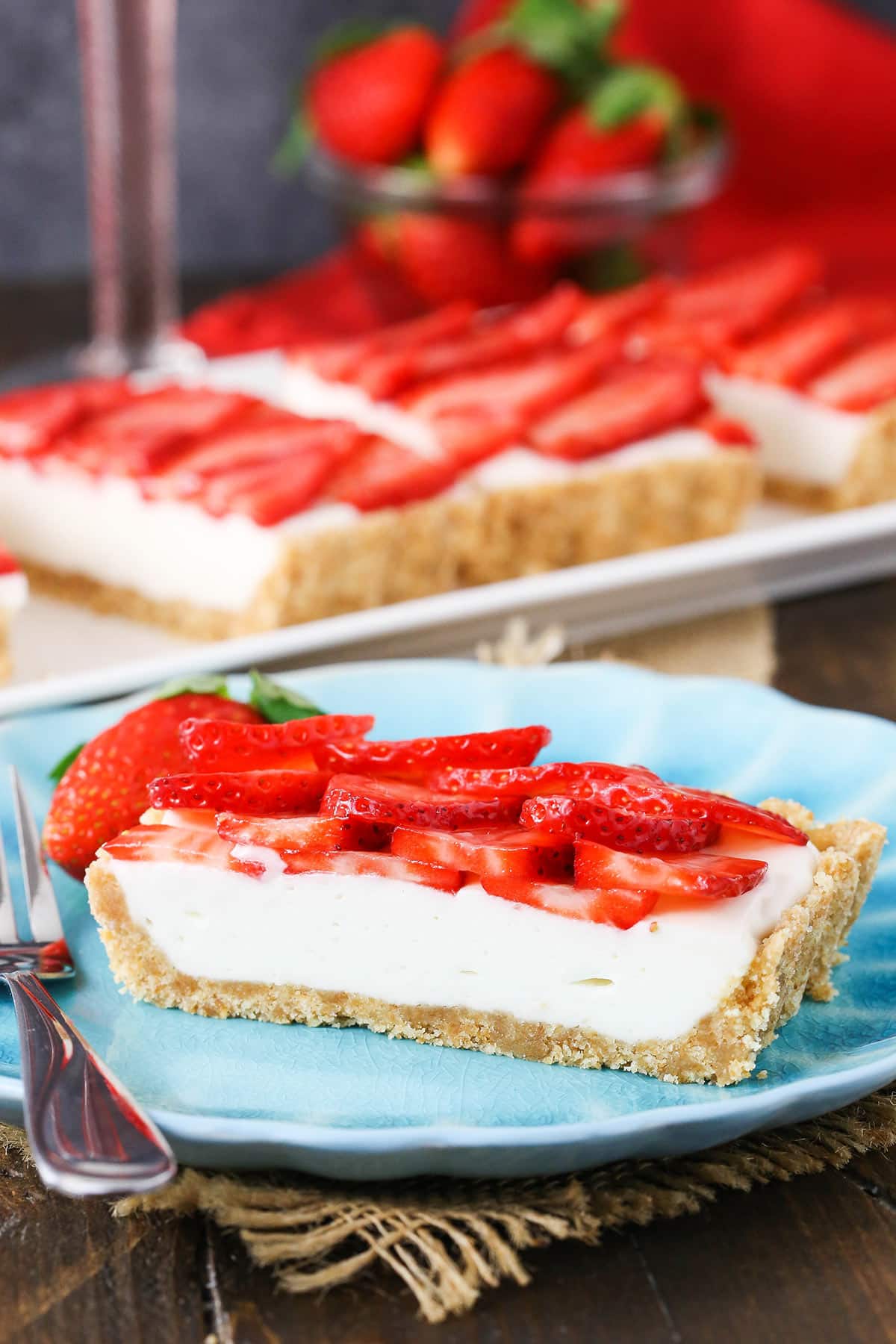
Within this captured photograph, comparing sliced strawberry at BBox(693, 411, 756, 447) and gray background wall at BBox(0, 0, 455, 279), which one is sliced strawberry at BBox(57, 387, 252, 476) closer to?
sliced strawberry at BBox(693, 411, 756, 447)

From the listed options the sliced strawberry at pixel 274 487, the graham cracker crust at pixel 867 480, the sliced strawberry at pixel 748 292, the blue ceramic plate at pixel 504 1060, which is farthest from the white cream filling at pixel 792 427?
the blue ceramic plate at pixel 504 1060

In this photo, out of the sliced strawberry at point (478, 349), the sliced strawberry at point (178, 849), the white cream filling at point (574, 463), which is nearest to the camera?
the sliced strawberry at point (178, 849)

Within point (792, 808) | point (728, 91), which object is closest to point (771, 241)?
point (728, 91)

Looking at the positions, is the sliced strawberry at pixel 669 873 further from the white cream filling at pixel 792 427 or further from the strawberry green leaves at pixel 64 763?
the white cream filling at pixel 792 427

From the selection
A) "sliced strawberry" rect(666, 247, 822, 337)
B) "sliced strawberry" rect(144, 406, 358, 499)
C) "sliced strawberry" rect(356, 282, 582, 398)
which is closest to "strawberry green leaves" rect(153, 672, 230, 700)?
"sliced strawberry" rect(144, 406, 358, 499)

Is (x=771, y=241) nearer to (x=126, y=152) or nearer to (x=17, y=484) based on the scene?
(x=126, y=152)
